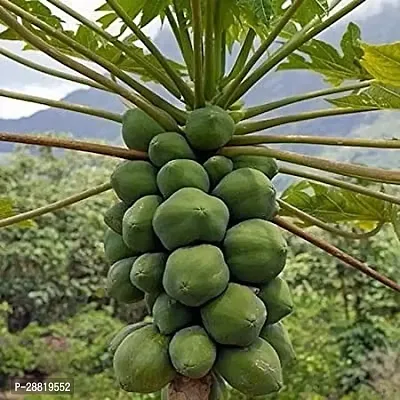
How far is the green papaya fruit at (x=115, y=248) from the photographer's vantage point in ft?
2.52

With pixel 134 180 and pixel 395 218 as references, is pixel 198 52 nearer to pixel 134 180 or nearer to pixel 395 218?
pixel 134 180

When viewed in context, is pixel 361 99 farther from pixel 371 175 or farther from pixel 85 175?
pixel 85 175

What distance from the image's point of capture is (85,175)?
422 centimetres

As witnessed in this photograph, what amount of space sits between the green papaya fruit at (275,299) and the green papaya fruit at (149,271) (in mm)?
94

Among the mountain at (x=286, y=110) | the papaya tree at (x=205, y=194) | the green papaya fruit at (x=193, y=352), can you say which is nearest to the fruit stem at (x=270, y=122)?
the papaya tree at (x=205, y=194)

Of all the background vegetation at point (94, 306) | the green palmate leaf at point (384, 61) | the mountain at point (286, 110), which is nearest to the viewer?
the green palmate leaf at point (384, 61)

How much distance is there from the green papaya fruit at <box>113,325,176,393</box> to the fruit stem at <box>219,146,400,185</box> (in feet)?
0.63

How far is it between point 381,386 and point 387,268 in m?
0.59

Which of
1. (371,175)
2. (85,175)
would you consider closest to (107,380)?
(85,175)

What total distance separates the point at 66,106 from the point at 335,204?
366mm

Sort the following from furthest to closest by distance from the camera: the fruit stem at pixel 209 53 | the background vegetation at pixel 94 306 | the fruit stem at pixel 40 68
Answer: the background vegetation at pixel 94 306
the fruit stem at pixel 40 68
the fruit stem at pixel 209 53

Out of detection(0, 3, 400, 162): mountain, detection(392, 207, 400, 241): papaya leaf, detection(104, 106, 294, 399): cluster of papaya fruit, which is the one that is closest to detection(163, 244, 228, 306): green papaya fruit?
detection(104, 106, 294, 399): cluster of papaya fruit

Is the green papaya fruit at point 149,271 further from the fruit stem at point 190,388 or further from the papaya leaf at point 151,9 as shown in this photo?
the papaya leaf at point 151,9

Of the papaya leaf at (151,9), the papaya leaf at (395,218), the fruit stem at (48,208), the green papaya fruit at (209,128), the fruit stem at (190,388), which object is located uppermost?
the papaya leaf at (151,9)
